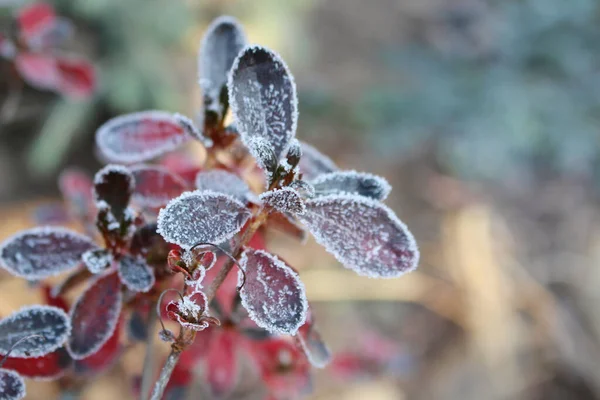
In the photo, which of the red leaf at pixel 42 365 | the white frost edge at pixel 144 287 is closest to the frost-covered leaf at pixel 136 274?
the white frost edge at pixel 144 287

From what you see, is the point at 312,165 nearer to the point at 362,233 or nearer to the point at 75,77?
the point at 362,233

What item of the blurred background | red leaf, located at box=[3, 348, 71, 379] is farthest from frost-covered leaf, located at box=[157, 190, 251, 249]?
the blurred background

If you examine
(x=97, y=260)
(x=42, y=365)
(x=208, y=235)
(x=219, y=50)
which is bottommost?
(x=42, y=365)

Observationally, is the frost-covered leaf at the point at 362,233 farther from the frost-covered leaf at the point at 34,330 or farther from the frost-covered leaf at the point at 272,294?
the frost-covered leaf at the point at 34,330

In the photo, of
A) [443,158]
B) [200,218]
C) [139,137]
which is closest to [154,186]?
[139,137]

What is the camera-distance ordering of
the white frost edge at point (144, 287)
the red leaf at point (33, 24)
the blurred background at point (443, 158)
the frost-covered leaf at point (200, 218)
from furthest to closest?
the blurred background at point (443, 158), the red leaf at point (33, 24), the white frost edge at point (144, 287), the frost-covered leaf at point (200, 218)

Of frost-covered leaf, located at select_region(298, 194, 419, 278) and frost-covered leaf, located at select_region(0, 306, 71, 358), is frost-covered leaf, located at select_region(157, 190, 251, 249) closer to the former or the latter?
frost-covered leaf, located at select_region(298, 194, 419, 278)
